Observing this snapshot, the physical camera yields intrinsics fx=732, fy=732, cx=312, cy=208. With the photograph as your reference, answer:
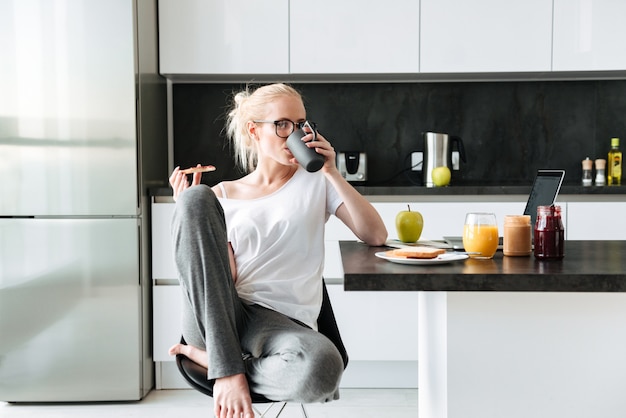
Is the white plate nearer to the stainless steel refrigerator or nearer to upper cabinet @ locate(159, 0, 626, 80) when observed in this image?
the stainless steel refrigerator

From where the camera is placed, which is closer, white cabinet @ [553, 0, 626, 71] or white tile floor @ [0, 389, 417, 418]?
white tile floor @ [0, 389, 417, 418]

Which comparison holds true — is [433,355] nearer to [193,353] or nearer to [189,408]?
[193,353]

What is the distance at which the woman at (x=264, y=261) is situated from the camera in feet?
5.18

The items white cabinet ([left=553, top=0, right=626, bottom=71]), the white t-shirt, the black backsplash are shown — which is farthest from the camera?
the black backsplash

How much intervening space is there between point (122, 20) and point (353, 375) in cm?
184

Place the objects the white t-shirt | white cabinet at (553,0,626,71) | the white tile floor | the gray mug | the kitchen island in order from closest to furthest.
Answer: the kitchen island
the gray mug
the white t-shirt
the white tile floor
white cabinet at (553,0,626,71)

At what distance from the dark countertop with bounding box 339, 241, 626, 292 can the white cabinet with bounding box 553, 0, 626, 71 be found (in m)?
2.08

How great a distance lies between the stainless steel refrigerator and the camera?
3.03 meters

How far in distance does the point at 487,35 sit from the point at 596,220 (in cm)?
96

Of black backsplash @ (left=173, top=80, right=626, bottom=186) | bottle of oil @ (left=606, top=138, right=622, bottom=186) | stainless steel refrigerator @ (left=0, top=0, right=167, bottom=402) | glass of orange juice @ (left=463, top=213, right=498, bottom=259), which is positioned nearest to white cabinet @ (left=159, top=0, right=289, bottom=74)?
stainless steel refrigerator @ (left=0, top=0, right=167, bottom=402)

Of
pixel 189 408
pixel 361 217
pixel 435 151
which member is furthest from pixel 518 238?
pixel 435 151

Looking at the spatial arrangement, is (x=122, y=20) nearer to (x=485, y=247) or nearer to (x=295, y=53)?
(x=295, y=53)

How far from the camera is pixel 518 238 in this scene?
1615 millimetres

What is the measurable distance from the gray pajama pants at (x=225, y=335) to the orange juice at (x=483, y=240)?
A: 1.27ft
